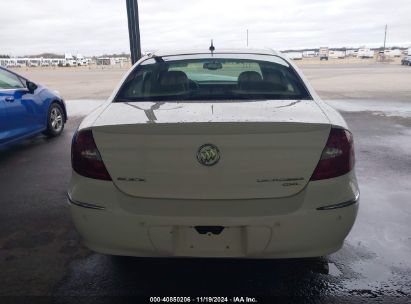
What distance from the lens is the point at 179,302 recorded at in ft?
8.11

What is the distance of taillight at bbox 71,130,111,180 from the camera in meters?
2.27

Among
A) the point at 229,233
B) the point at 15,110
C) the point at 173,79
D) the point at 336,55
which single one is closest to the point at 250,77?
the point at 173,79

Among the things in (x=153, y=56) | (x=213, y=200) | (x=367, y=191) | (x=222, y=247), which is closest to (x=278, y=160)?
(x=213, y=200)

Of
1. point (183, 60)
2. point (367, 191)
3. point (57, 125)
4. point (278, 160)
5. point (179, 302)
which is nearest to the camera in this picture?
point (278, 160)

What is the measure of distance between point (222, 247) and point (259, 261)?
803mm

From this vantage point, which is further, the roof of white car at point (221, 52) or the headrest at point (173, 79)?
the roof of white car at point (221, 52)

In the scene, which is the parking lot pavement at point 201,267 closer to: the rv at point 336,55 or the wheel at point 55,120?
the wheel at point 55,120

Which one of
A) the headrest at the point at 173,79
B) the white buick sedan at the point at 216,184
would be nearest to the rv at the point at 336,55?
the headrest at the point at 173,79

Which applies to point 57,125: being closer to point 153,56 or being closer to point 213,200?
point 153,56

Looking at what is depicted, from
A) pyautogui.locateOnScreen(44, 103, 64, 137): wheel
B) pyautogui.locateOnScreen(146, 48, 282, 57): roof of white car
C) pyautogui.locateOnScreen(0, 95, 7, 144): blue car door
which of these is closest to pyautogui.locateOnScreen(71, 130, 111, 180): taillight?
pyautogui.locateOnScreen(146, 48, 282, 57): roof of white car

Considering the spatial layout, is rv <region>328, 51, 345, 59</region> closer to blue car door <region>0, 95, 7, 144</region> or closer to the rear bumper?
blue car door <region>0, 95, 7, 144</region>

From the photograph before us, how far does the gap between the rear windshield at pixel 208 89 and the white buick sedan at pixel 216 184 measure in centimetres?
56

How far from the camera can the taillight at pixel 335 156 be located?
2.19 metres

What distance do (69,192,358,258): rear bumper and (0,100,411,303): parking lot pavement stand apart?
0.45 meters
